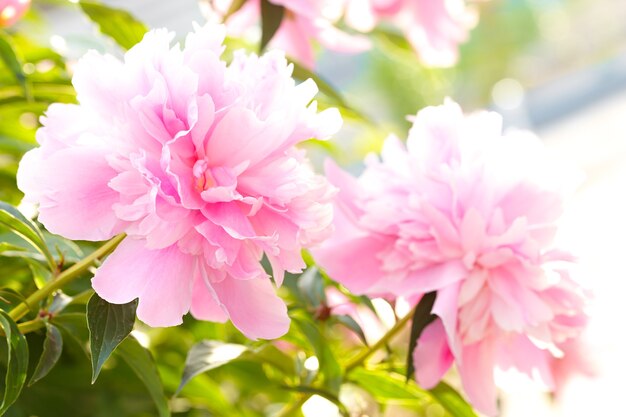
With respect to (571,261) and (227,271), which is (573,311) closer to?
(571,261)

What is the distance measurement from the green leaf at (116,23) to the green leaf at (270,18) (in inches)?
2.0

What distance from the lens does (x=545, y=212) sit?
1.00ft

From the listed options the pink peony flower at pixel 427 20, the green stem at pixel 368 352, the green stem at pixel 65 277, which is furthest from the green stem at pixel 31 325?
the pink peony flower at pixel 427 20

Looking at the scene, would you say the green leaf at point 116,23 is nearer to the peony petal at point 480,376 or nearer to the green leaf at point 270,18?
the green leaf at point 270,18

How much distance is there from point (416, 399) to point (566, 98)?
12.7 feet

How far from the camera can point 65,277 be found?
0.24 m

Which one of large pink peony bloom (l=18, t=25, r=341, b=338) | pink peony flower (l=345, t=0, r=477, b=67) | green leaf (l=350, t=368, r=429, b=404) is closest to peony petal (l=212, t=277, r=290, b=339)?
large pink peony bloom (l=18, t=25, r=341, b=338)

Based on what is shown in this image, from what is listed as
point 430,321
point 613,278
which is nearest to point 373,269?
point 430,321

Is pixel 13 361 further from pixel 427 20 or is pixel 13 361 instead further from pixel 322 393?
pixel 427 20

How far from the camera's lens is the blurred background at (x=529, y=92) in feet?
1.35

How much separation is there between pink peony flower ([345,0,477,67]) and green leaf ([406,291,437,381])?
8.2 inches

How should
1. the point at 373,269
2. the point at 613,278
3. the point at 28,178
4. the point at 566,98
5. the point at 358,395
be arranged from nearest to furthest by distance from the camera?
the point at 28,178 < the point at 373,269 < the point at 358,395 < the point at 613,278 < the point at 566,98

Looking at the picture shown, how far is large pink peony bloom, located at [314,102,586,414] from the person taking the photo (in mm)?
299

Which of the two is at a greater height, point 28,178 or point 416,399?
point 28,178
